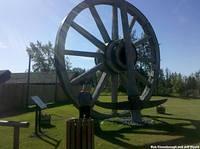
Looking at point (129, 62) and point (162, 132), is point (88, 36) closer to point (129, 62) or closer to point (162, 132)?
point (129, 62)

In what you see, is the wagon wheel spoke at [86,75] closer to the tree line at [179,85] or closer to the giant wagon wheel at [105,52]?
the giant wagon wheel at [105,52]

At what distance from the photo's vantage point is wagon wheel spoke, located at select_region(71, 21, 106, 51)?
640 inches

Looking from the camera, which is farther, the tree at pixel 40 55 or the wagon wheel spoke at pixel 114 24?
the tree at pixel 40 55

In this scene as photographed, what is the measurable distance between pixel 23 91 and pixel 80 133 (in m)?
21.2

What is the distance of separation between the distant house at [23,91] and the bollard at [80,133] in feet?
59.5

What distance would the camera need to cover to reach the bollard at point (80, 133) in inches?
323

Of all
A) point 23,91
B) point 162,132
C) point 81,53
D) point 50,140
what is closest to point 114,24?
point 81,53

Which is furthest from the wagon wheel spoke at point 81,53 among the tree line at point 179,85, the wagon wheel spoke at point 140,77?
the tree line at point 179,85

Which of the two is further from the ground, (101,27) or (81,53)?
(101,27)

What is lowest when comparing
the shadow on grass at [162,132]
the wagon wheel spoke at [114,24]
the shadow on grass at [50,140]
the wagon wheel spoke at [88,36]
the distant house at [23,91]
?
the shadow on grass at [50,140]

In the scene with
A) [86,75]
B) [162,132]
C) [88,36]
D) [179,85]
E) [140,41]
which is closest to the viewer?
[162,132]

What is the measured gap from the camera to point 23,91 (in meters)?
28.6

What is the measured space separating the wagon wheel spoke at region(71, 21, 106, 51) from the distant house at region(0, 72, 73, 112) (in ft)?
38.0

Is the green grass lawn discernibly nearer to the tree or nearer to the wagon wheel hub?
the wagon wheel hub
